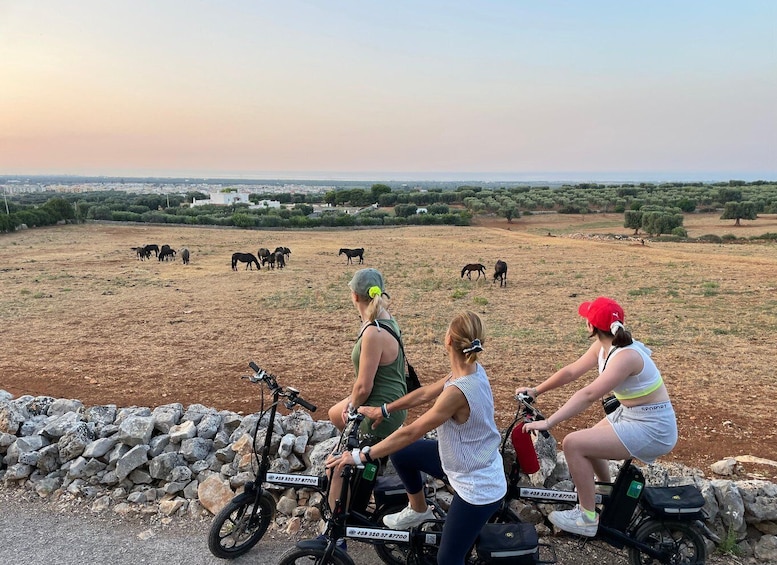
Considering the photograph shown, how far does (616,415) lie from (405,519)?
1499 millimetres

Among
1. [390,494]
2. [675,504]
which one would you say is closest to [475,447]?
[390,494]

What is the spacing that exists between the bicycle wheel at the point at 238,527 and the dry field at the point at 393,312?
3.36 meters

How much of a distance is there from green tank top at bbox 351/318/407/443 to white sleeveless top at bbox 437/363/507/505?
30.7 inches

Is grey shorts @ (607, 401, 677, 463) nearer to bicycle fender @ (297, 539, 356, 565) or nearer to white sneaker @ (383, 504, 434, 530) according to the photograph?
white sneaker @ (383, 504, 434, 530)

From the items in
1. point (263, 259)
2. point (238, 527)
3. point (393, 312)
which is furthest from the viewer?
point (263, 259)

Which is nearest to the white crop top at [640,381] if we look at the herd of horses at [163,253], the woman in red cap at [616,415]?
the woman in red cap at [616,415]

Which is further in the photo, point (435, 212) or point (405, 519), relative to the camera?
point (435, 212)

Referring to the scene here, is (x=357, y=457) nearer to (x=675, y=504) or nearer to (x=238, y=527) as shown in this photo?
(x=238, y=527)

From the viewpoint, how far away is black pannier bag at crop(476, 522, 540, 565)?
3.06 m

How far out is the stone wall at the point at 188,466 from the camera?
403cm

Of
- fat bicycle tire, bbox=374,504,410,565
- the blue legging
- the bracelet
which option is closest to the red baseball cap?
the blue legging

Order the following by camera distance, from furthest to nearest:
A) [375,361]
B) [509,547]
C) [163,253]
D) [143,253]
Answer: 1. [143,253]
2. [163,253]
3. [375,361]
4. [509,547]

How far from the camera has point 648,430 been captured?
324 cm

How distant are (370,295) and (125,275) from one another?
24181 mm
